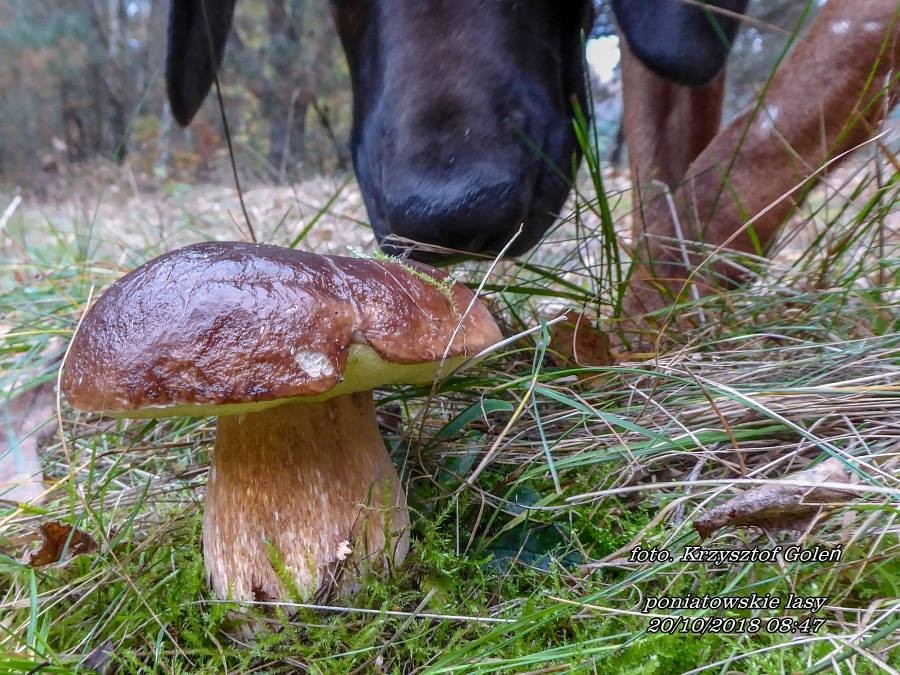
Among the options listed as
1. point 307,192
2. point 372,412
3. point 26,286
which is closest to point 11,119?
point 307,192

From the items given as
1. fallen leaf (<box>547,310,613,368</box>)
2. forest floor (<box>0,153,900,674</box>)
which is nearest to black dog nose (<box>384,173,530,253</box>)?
forest floor (<box>0,153,900,674</box>)

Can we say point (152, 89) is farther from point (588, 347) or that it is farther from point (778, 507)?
point (778, 507)

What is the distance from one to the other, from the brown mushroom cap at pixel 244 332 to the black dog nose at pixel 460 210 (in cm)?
49

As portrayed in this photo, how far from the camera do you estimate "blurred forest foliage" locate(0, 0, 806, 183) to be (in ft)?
34.7

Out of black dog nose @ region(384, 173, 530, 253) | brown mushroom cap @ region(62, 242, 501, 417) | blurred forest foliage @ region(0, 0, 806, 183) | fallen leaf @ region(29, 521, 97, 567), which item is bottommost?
fallen leaf @ region(29, 521, 97, 567)

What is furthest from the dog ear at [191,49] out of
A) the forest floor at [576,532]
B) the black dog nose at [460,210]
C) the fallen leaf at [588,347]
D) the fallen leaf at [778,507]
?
the fallen leaf at [778,507]

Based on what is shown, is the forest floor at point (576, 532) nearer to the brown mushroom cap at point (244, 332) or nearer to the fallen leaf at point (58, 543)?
the fallen leaf at point (58, 543)

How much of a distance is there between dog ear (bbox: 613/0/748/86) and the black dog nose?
1.84ft

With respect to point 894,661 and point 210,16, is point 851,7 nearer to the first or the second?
point 894,661

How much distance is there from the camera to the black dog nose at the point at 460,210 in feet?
4.66

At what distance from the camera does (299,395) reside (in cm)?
81

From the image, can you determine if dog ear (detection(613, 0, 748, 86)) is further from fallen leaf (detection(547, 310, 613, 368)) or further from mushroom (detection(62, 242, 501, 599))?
mushroom (detection(62, 242, 501, 599))

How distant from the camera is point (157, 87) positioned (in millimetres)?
13828

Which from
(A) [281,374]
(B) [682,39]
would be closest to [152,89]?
(B) [682,39]
